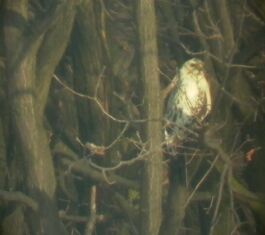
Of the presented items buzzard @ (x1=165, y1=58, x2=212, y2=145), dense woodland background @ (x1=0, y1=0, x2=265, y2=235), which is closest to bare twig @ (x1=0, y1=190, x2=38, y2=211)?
dense woodland background @ (x1=0, y1=0, x2=265, y2=235)

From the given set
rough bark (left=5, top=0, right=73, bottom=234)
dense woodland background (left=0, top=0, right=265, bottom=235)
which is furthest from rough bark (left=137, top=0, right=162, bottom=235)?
rough bark (left=5, top=0, right=73, bottom=234)

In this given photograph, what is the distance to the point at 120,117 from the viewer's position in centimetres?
253

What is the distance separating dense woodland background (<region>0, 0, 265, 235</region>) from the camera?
7.46 ft

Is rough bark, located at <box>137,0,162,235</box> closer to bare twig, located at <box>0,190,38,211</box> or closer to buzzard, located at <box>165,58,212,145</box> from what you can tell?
buzzard, located at <box>165,58,212,145</box>

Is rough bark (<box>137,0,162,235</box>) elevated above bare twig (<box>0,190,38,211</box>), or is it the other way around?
rough bark (<box>137,0,162,235</box>)

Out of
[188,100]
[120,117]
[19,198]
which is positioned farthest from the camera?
[120,117]

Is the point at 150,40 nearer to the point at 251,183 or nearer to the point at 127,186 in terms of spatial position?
the point at 127,186

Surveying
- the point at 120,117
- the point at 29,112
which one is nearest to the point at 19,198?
the point at 29,112

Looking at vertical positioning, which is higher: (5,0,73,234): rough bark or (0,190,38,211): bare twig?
(5,0,73,234): rough bark

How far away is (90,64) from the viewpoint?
97.9 inches

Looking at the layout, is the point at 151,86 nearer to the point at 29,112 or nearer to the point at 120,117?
the point at 120,117

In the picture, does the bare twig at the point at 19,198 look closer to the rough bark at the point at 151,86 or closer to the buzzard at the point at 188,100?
the rough bark at the point at 151,86

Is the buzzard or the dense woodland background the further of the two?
the dense woodland background

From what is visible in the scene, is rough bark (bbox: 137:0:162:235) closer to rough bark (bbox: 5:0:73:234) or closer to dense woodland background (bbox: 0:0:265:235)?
dense woodland background (bbox: 0:0:265:235)
